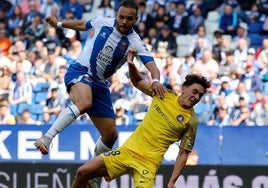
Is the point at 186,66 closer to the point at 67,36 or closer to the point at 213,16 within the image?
the point at 213,16

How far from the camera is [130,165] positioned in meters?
13.4

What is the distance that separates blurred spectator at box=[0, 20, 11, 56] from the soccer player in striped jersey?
956cm

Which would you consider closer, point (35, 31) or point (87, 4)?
point (35, 31)

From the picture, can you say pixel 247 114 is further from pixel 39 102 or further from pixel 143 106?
pixel 39 102

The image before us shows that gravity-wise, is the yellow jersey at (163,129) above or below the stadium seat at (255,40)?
below

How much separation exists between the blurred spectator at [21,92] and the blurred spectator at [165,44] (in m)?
2.45

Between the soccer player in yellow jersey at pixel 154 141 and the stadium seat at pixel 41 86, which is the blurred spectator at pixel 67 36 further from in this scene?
the soccer player in yellow jersey at pixel 154 141

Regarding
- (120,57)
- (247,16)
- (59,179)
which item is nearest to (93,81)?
(120,57)

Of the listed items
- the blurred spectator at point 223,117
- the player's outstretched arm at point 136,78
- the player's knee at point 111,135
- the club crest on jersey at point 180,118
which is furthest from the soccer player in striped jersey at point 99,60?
the blurred spectator at point 223,117

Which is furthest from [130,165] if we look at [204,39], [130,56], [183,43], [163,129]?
[183,43]

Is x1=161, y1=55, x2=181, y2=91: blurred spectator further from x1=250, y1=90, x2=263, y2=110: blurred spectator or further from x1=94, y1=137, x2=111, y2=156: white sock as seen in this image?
x1=94, y1=137, x2=111, y2=156: white sock

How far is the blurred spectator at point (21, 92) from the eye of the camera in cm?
2206

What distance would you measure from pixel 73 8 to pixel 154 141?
11917mm

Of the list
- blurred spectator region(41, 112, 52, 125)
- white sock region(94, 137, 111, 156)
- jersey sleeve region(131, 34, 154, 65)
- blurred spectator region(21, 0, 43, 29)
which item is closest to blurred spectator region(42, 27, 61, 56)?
blurred spectator region(21, 0, 43, 29)
